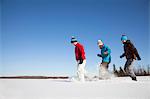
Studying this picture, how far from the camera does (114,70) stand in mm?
4137

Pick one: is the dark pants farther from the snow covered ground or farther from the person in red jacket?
the person in red jacket

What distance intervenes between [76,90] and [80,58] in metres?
0.58

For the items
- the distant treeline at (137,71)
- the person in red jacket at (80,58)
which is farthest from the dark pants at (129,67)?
the person in red jacket at (80,58)

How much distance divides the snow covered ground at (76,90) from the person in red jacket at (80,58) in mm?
121

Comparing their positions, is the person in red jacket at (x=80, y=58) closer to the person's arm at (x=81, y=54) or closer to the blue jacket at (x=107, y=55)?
the person's arm at (x=81, y=54)

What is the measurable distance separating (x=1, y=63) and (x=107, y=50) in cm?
119

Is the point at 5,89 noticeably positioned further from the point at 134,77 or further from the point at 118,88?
the point at 134,77

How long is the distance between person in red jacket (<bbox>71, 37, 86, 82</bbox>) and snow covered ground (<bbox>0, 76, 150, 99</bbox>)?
0.12m

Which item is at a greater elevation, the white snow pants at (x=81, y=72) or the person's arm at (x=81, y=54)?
the person's arm at (x=81, y=54)

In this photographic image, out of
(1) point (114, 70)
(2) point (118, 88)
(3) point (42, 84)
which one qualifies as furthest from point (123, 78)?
(3) point (42, 84)

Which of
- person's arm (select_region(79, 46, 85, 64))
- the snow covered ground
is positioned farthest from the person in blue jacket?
the snow covered ground

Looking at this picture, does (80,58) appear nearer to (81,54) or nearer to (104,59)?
(81,54)

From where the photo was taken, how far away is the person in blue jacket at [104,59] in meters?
4.03

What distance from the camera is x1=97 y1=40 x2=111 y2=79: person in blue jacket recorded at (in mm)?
4027
